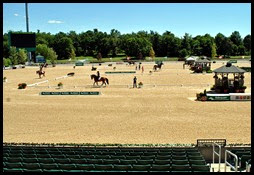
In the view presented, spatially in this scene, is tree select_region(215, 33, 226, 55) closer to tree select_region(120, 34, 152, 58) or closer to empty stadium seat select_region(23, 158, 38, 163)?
tree select_region(120, 34, 152, 58)

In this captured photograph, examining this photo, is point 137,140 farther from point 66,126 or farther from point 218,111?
point 218,111

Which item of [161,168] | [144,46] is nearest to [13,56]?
[144,46]

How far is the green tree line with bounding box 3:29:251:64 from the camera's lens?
12481 centimetres

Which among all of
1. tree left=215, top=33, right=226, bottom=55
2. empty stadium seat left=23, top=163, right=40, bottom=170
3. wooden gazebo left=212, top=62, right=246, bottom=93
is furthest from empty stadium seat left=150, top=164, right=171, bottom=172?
tree left=215, top=33, right=226, bottom=55

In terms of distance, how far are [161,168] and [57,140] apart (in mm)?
8434

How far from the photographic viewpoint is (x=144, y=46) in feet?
418

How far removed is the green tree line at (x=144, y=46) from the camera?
409 ft

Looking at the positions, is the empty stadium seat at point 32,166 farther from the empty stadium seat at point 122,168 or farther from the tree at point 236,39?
the tree at point 236,39

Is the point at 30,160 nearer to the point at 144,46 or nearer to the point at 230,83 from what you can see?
the point at 230,83

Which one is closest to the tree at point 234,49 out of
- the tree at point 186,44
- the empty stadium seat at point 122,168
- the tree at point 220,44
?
the tree at point 220,44

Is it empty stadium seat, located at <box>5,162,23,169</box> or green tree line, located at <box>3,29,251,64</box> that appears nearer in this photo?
empty stadium seat, located at <box>5,162,23,169</box>

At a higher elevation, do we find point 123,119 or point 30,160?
point 30,160

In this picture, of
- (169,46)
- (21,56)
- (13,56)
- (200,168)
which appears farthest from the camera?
(169,46)

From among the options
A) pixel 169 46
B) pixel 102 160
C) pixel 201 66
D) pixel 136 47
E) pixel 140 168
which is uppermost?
pixel 169 46
